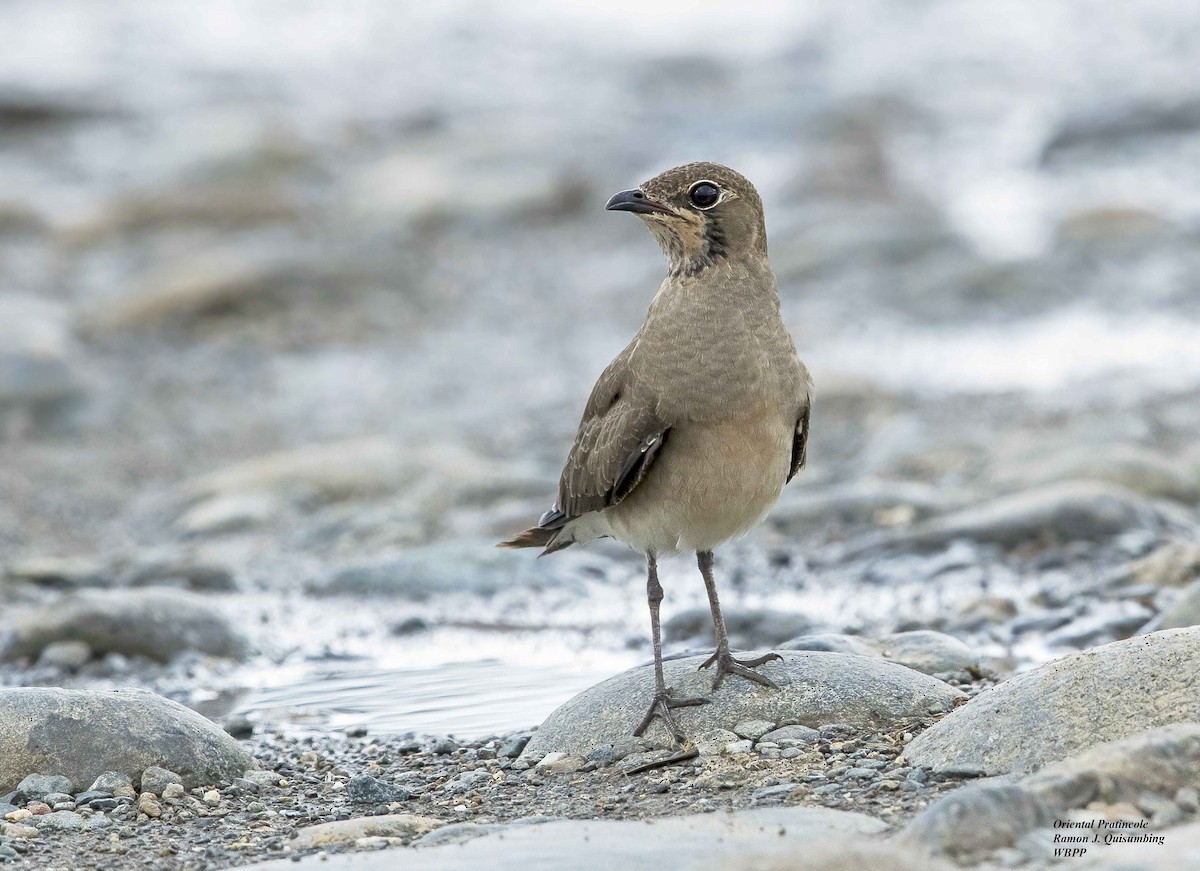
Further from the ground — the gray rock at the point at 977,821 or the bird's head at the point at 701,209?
the bird's head at the point at 701,209

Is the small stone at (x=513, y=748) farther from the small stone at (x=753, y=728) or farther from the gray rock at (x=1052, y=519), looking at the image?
the gray rock at (x=1052, y=519)

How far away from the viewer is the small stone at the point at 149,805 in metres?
5.41

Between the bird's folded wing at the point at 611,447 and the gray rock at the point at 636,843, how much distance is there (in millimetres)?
1546

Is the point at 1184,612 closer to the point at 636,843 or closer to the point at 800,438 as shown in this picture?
the point at 800,438

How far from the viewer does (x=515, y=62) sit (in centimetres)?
3056

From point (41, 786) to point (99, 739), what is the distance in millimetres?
253

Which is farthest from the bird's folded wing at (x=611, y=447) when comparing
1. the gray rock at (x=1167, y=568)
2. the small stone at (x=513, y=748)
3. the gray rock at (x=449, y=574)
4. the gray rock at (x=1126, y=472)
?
the gray rock at (x=1126, y=472)

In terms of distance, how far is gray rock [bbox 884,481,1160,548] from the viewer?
8.73 meters

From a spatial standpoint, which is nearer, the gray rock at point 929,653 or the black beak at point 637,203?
the black beak at point 637,203

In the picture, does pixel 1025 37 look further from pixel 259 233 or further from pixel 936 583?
pixel 936 583

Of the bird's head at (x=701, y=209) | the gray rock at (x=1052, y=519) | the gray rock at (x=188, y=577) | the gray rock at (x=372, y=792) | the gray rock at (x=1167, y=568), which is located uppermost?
the bird's head at (x=701, y=209)

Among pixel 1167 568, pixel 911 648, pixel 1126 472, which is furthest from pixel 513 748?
pixel 1126 472

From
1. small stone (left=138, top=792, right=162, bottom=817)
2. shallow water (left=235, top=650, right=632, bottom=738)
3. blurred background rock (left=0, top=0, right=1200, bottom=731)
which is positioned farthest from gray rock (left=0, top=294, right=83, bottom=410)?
small stone (left=138, top=792, right=162, bottom=817)

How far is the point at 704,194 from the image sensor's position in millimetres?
6109
